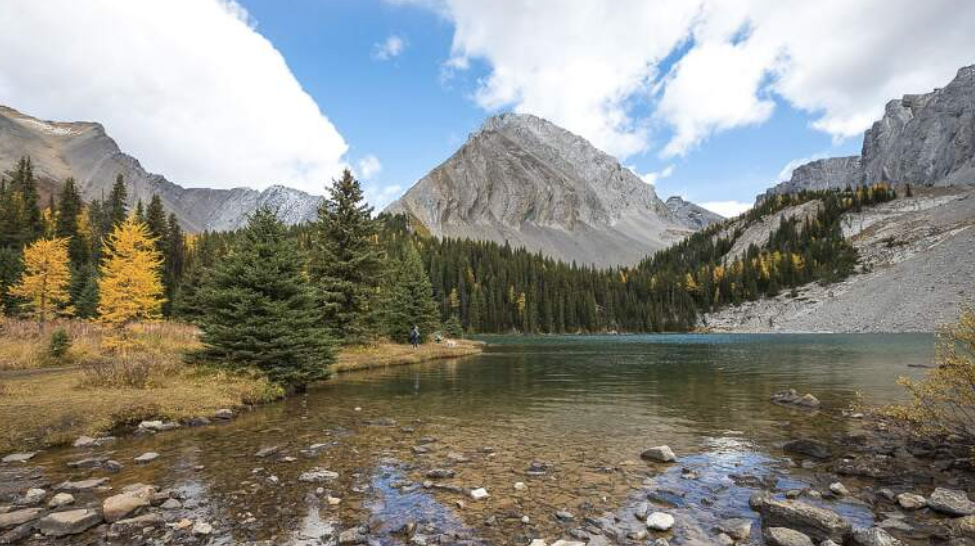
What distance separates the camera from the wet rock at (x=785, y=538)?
820 centimetres

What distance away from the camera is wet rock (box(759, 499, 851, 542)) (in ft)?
27.9

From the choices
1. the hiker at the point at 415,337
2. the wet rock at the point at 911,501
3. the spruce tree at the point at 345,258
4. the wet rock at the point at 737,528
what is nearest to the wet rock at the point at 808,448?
the wet rock at the point at 911,501

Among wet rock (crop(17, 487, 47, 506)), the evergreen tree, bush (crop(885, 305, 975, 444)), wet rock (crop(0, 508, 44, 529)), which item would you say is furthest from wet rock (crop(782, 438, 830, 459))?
the evergreen tree

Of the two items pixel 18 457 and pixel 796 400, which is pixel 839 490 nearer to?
pixel 796 400

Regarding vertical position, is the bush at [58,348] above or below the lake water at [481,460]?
above

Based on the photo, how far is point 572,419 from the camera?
19.9 meters

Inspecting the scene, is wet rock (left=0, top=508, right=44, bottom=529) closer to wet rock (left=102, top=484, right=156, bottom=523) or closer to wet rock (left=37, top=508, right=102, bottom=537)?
wet rock (left=37, top=508, right=102, bottom=537)

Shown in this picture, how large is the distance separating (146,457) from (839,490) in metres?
17.5

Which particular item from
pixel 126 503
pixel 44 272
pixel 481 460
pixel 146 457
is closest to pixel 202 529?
pixel 126 503

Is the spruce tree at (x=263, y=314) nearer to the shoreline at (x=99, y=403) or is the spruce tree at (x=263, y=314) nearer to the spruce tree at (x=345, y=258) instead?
the shoreline at (x=99, y=403)

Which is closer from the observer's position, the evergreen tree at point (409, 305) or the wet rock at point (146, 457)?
the wet rock at point (146, 457)

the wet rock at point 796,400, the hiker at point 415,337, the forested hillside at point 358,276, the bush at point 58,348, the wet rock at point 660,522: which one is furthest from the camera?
the hiker at point 415,337

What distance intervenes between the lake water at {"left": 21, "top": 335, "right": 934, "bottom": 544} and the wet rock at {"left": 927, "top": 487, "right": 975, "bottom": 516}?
1.41m

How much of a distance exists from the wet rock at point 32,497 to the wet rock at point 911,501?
1791cm
